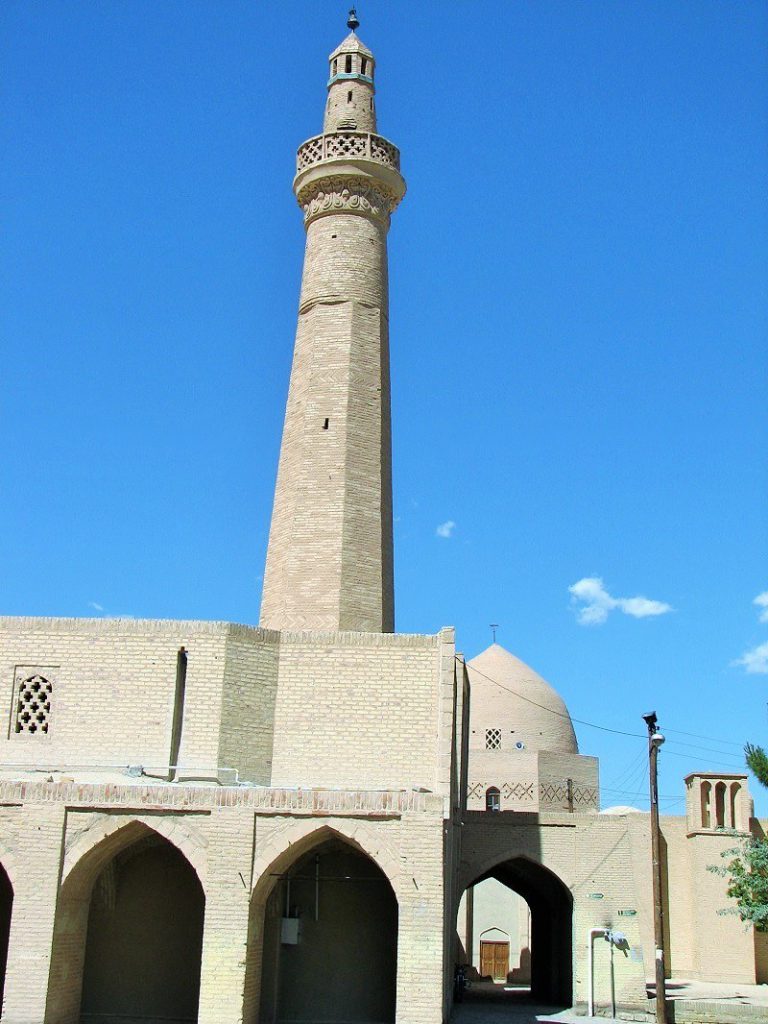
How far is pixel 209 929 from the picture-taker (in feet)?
48.2

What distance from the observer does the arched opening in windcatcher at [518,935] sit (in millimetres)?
23281

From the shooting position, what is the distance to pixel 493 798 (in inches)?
1231

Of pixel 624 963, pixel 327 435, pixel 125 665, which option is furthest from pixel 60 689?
pixel 624 963

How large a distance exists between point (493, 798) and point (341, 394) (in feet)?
49.4

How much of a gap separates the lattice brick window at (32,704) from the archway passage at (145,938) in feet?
7.34

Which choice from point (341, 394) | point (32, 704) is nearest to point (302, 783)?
point (32, 704)

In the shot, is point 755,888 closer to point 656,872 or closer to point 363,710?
point 656,872

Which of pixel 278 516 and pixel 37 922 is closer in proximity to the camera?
pixel 37 922

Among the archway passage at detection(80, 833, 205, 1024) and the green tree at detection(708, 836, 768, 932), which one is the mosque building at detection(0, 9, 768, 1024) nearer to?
the archway passage at detection(80, 833, 205, 1024)

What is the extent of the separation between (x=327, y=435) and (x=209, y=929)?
8511 mm

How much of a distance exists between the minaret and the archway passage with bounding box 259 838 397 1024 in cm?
380

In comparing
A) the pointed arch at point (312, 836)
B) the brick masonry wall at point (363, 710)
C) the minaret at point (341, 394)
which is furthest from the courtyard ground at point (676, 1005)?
the minaret at point (341, 394)

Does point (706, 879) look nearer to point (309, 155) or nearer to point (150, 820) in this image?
point (150, 820)

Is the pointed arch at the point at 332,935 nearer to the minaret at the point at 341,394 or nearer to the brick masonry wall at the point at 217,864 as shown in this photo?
the brick masonry wall at the point at 217,864
